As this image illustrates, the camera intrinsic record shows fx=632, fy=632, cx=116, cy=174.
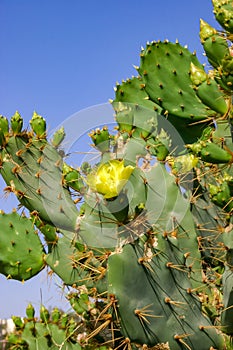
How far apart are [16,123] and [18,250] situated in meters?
0.59

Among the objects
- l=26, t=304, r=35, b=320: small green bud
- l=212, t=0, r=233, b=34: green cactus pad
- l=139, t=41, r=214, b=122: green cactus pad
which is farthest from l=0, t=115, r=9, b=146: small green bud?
l=26, t=304, r=35, b=320: small green bud

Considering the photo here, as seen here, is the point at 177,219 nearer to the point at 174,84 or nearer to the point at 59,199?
the point at 59,199

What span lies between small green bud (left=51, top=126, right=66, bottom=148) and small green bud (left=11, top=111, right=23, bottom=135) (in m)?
0.17

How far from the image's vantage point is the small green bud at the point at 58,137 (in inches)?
105

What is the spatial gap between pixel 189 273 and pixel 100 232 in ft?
1.29

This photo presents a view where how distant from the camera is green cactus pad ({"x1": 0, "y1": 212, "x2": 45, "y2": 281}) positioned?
9.13ft

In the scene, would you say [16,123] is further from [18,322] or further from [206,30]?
[18,322]

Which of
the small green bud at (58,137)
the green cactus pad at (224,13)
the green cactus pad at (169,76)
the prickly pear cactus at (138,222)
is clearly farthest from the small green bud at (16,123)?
the green cactus pad at (169,76)

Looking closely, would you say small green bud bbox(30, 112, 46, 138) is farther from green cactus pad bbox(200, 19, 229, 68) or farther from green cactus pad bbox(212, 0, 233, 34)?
green cactus pad bbox(212, 0, 233, 34)

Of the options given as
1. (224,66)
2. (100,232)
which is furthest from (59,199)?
(224,66)

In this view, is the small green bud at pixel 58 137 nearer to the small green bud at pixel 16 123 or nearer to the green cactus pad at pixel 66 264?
the small green bud at pixel 16 123

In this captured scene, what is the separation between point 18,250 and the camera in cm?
279

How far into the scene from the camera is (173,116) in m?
3.42

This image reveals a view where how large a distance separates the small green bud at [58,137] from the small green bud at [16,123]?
Result: 6.6 inches
